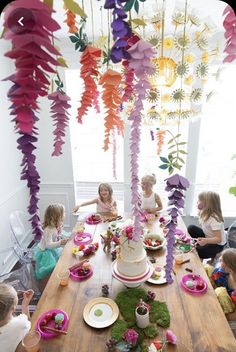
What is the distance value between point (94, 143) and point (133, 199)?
308cm

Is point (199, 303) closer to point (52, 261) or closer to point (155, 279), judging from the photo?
point (155, 279)

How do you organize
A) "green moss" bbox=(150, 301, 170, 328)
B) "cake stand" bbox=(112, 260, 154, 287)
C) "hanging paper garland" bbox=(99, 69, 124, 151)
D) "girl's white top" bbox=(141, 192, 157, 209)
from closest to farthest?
1. "hanging paper garland" bbox=(99, 69, 124, 151)
2. "green moss" bbox=(150, 301, 170, 328)
3. "cake stand" bbox=(112, 260, 154, 287)
4. "girl's white top" bbox=(141, 192, 157, 209)

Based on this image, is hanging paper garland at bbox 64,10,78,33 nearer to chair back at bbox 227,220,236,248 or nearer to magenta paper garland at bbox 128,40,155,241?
magenta paper garland at bbox 128,40,155,241

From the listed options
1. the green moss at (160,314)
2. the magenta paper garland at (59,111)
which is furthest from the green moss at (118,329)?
the magenta paper garland at (59,111)

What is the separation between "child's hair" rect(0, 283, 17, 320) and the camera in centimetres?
136

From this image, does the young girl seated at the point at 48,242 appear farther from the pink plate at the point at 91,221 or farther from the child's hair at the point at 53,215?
the pink plate at the point at 91,221

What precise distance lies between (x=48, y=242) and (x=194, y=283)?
1344mm

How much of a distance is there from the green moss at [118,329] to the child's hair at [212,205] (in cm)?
145

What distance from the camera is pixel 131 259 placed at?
153cm

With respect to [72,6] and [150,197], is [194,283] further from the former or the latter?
[72,6]

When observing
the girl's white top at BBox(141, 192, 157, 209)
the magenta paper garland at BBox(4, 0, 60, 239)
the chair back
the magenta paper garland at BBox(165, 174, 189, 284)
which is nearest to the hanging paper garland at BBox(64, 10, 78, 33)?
the magenta paper garland at BBox(4, 0, 60, 239)

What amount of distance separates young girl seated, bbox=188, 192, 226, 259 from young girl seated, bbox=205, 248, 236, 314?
0.44 metres

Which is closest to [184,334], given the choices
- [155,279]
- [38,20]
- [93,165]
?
[155,279]

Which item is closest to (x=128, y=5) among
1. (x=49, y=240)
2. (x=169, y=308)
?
(x=169, y=308)
